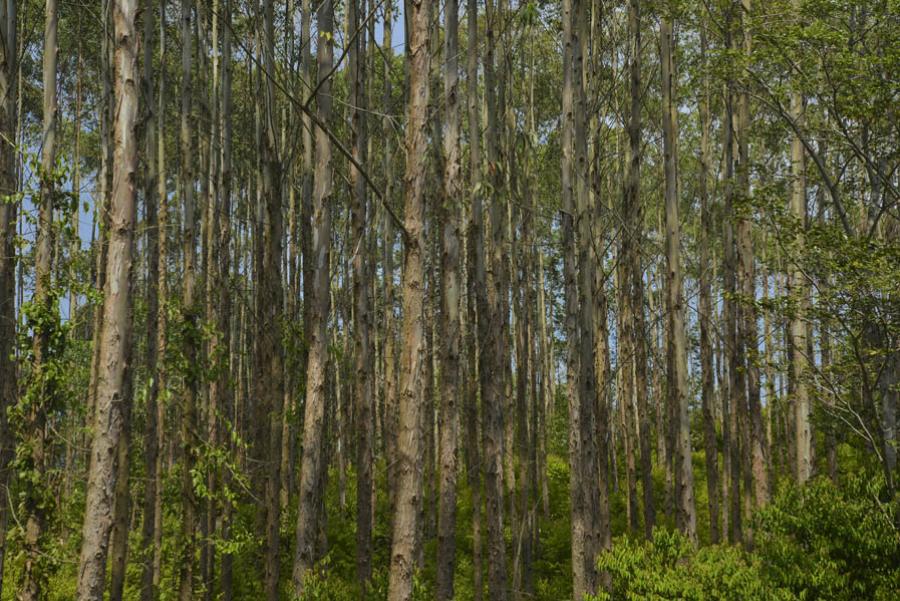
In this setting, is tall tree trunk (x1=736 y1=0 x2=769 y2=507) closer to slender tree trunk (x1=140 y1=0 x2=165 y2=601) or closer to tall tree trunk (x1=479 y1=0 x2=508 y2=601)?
tall tree trunk (x1=479 y1=0 x2=508 y2=601)

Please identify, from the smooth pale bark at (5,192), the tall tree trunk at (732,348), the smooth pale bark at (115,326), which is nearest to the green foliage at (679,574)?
the smooth pale bark at (115,326)

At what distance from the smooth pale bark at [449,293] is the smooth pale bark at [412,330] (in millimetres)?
1168

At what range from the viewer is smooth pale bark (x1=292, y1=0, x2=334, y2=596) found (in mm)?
8375

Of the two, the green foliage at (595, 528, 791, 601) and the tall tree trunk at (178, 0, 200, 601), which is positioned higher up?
the tall tree trunk at (178, 0, 200, 601)

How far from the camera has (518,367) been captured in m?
15.7

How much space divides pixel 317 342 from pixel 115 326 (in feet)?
8.16

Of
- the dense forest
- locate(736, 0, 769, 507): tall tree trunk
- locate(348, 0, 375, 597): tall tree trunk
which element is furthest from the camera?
locate(736, 0, 769, 507): tall tree trunk

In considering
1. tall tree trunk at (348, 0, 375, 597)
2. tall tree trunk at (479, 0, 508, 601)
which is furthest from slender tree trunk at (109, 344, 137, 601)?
tall tree trunk at (479, 0, 508, 601)

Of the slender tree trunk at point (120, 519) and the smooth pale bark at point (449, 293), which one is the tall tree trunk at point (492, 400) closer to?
the smooth pale bark at point (449, 293)

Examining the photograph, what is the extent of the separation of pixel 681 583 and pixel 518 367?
8.42 m

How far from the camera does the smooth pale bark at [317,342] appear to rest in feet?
27.5

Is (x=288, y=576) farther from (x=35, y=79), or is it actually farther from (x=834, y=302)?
(x=35, y=79)

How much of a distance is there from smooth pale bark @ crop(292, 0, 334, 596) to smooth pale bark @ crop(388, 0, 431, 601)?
2.54 metres

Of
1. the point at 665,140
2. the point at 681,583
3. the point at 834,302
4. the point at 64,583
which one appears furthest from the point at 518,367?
the point at 64,583
